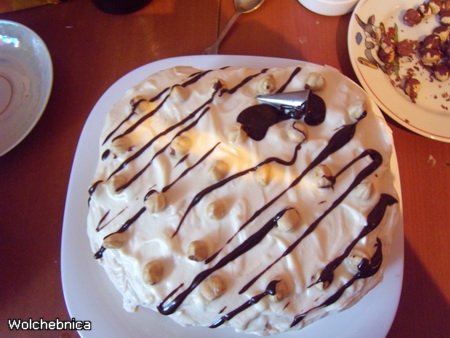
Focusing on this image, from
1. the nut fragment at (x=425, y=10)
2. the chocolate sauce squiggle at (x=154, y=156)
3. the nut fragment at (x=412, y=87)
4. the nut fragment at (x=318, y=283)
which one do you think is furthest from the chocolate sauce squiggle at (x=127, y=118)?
the nut fragment at (x=425, y=10)

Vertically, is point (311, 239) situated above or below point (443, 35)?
below

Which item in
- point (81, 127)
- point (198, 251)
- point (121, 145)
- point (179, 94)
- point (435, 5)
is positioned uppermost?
point (435, 5)

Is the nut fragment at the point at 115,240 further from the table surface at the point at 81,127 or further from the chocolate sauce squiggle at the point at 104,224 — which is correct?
the table surface at the point at 81,127

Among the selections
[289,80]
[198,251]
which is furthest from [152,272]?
[289,80]

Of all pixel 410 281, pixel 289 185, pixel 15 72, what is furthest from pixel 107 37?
pixel 410 281

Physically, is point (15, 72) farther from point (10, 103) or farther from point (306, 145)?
point (306, 145)

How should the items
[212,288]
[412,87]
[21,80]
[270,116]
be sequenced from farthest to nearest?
1. [21,80]
2. [412,87]
3. [270,116]
4. [212,288]

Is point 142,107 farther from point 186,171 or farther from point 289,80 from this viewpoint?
point 289,80
